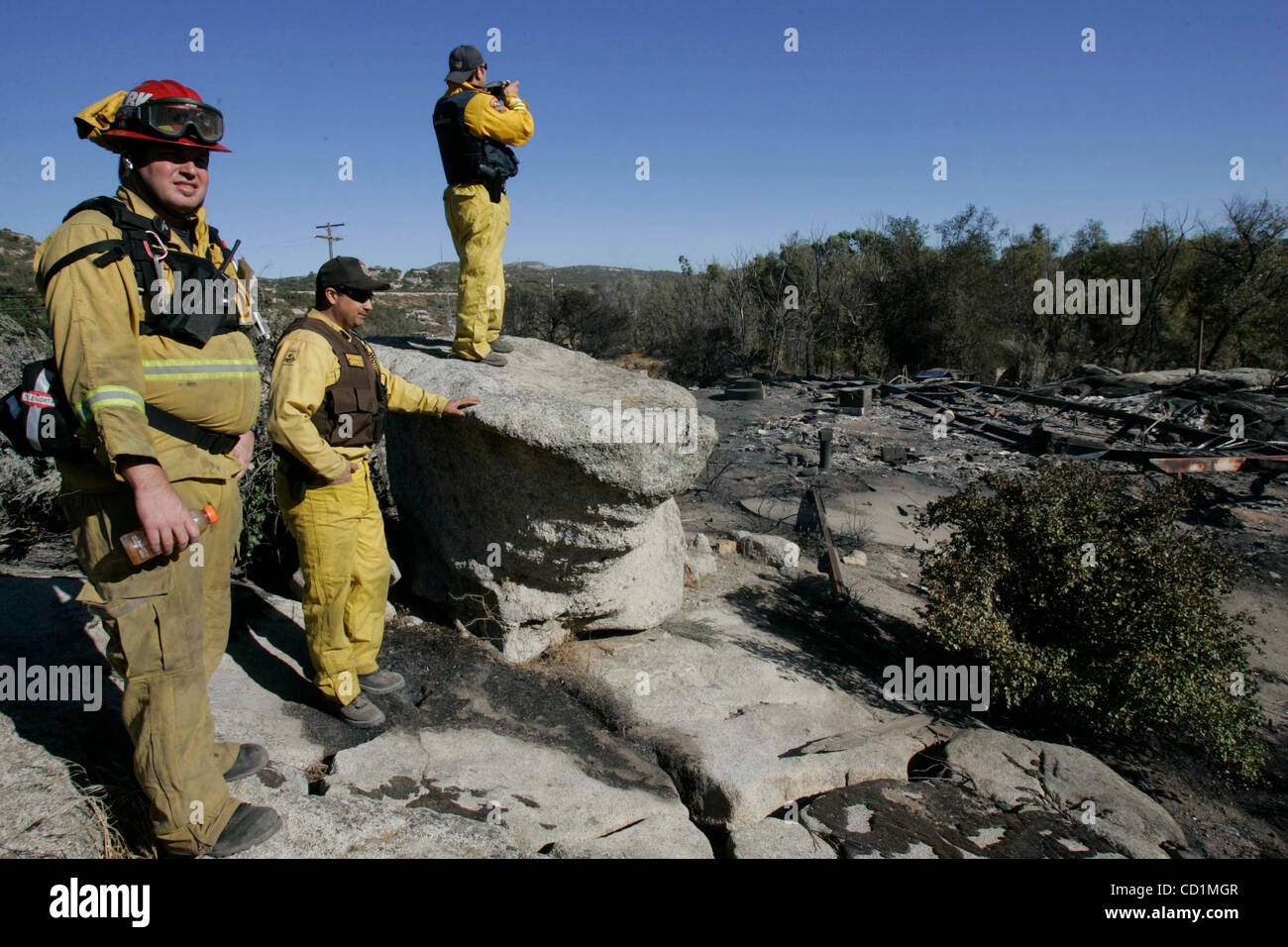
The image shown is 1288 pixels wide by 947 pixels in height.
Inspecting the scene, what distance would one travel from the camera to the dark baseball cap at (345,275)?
330cm

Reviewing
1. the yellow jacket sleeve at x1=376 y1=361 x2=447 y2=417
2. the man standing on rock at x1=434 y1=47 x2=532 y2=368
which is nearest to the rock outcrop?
the yellow jacket sleeve at x1=376 y1=361 x2=447 y2=417

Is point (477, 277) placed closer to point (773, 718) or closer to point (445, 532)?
point (445, 532)

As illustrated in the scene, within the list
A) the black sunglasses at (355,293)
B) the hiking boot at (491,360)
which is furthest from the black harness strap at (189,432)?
the hiking boot at (491,360)

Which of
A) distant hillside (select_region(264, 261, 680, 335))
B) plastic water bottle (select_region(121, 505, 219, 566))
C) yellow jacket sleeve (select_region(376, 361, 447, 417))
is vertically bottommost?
plastic water bottle (select_region(121, 505, 219, 566))

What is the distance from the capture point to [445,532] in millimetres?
4543

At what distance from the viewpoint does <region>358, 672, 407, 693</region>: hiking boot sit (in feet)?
11.7

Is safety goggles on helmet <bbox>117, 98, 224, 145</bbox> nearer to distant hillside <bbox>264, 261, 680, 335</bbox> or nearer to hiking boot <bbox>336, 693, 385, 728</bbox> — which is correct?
hiking boot <bbox>336, 693, 385, 728</bbox>

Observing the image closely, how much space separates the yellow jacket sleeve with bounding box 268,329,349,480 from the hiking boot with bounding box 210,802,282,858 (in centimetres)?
128

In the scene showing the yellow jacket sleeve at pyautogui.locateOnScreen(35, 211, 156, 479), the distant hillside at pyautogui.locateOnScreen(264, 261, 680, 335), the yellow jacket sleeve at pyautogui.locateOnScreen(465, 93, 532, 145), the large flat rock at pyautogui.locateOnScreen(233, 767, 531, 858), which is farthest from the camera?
the distant hillside at pyautogui.locateOnScreen(264, 261, 680, 335)

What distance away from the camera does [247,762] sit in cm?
271

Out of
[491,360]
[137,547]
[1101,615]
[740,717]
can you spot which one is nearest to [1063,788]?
[1101,615]

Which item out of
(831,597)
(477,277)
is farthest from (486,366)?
(831,597)

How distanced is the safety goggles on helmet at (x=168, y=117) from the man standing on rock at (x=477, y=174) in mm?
2160
